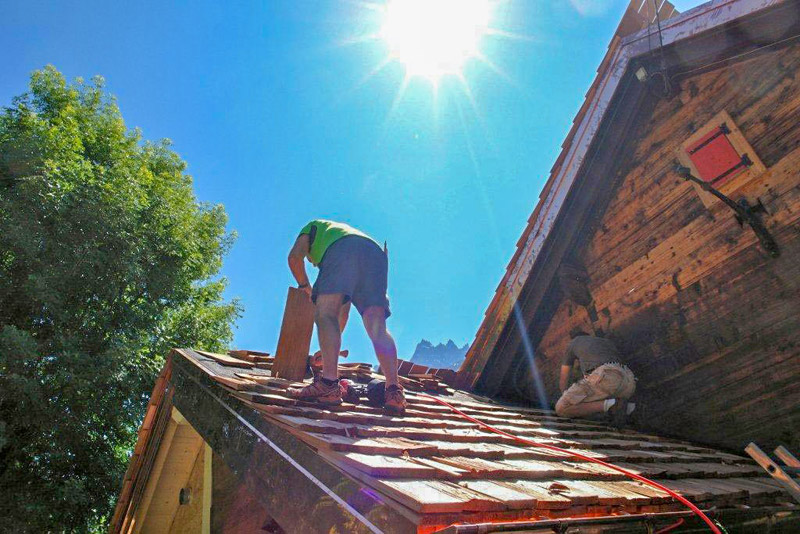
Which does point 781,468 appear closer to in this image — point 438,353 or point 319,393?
point 319,393

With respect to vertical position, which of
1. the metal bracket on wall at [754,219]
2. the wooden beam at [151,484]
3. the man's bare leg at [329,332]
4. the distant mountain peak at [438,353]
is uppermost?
the distant mountain peak at [438,353]

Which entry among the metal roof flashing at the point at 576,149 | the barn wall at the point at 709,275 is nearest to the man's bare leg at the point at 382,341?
the metal roof flashing at the point at 576,149

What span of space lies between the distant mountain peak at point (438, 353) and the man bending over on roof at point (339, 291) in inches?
4300

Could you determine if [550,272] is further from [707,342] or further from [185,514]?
[185,514]

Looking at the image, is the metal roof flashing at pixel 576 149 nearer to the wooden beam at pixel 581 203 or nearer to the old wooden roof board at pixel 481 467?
the wooden beam at pixel 581 203

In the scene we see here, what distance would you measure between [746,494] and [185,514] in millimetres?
5009

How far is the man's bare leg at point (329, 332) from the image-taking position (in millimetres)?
2789

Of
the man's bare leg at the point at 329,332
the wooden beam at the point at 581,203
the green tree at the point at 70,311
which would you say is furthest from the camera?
the green tree at the point at 70,311

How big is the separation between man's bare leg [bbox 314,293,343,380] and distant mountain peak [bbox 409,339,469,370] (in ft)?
359

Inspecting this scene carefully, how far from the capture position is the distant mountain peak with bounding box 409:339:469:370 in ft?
369

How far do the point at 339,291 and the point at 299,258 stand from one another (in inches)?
A: 25.9

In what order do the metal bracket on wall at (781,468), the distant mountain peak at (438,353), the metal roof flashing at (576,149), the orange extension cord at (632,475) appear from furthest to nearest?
1. the distant mountain peak at (438,353)
2. the metal roof flashing at (576,149)
3. the metal bracket on wall at (781,468)
4. the orange extension cord at (632,475)

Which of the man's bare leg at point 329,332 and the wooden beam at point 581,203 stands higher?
the wooden beam at point 581,203

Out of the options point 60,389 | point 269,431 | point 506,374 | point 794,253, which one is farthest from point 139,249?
point 794,253
